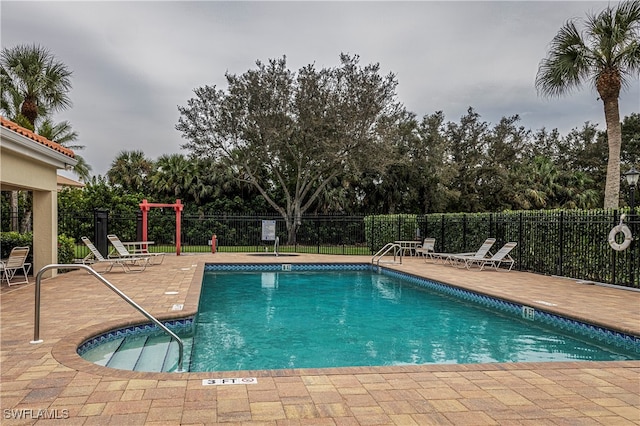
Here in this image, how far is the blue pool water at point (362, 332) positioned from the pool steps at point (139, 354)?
12.5 inches

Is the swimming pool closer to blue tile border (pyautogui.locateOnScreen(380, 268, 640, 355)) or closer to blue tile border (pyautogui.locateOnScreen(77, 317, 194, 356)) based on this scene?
blue tile border (pyautogui.locateOnScreen(380, 268, 640, 355))

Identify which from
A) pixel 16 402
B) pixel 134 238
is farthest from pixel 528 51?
pixel 134 238

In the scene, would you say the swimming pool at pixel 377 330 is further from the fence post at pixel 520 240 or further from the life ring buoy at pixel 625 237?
the fence post at pixel 520 240

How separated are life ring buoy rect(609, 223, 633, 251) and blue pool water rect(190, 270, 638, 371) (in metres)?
3.14

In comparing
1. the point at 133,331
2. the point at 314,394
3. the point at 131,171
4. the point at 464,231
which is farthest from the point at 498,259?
the point at 131,171

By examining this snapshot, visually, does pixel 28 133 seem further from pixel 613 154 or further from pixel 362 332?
pixel 613 154

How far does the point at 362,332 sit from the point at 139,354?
11.0ft

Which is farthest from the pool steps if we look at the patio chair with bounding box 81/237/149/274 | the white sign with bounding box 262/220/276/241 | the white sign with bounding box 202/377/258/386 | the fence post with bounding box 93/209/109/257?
the white sign with bounding box 262/220/276/241

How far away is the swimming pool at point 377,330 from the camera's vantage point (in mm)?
5777

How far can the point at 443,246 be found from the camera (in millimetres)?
17438

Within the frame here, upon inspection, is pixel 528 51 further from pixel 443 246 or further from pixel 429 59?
pixel 443 246

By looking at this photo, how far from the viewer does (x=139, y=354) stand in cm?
545

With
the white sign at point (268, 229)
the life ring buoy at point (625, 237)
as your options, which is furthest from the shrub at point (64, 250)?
the life ring buoy at point (625, 237)

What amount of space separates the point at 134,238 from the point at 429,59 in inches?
620
